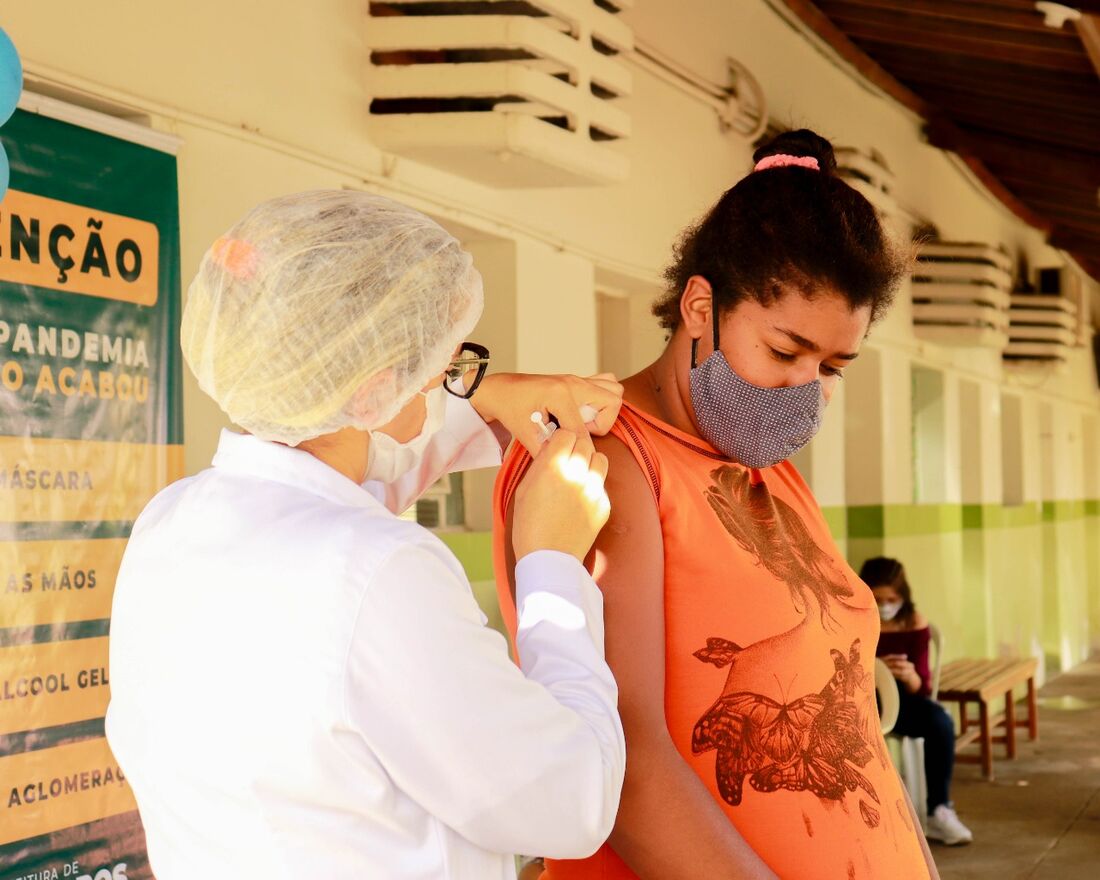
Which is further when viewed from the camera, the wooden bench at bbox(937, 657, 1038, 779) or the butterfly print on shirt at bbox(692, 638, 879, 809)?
the wooden bench at bbox(937, 657, 1038, 779)

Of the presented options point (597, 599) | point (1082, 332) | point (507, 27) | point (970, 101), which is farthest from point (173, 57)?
point (1082, 332)

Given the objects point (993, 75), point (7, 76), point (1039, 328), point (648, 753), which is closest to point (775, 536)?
point (648, 753)

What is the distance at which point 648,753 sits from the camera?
4.83 ft

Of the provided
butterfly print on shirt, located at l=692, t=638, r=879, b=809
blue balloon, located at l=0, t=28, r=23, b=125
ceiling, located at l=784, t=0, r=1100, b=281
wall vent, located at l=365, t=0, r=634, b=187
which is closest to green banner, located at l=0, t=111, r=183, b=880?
blue balloon, located at l=0, t=28, r=23, b=125

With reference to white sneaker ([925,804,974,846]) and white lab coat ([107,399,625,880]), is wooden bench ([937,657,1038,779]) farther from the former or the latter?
white lab coat ([107,399,625,880])

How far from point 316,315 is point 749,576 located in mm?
596

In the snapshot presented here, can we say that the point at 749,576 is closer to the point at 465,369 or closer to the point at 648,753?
the point at 648,753

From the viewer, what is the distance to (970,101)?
342 inches

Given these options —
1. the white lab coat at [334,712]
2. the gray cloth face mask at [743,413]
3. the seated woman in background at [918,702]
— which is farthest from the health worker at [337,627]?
the seated woman in background at [918,702]

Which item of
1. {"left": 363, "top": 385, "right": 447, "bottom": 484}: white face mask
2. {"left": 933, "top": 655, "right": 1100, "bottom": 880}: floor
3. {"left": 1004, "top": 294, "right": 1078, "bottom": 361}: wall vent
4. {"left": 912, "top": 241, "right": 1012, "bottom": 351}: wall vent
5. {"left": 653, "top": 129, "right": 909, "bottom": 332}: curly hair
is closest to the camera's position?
{"left": 363, "top": 385, "right": 447, "bottom": 484}: white face mask

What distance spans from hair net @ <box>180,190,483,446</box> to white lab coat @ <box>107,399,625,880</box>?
8 cm

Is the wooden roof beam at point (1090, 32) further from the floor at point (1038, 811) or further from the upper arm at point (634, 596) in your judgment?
the upper arm at point (634, 596)

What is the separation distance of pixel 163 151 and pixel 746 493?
175 cm

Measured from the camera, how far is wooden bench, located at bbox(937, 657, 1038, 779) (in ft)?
24.6
